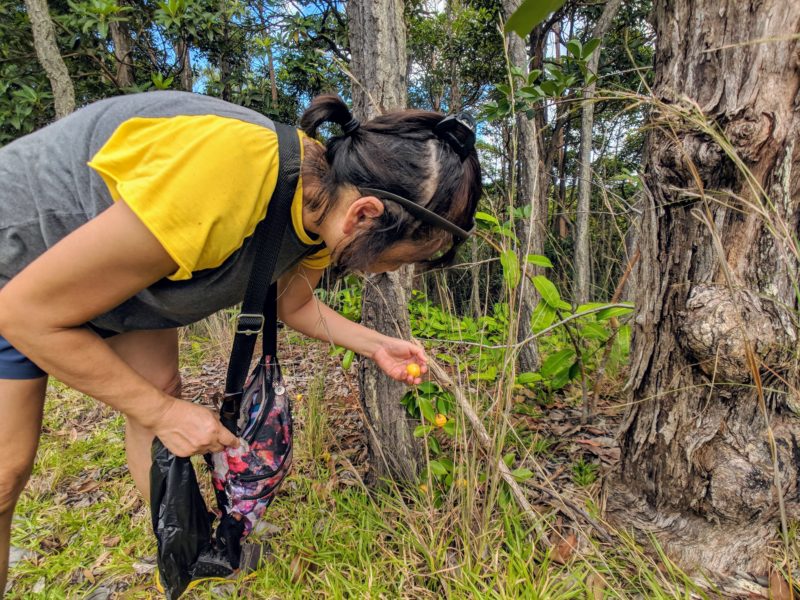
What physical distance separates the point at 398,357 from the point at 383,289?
1.01 feet

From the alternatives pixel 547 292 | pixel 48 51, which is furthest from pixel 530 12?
pixel 48 51

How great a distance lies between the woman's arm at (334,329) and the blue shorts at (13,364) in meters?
0.67

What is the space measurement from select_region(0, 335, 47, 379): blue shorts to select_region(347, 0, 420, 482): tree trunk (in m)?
0.97

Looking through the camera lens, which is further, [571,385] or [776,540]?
[571,385]

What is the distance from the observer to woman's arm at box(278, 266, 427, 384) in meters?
1.44

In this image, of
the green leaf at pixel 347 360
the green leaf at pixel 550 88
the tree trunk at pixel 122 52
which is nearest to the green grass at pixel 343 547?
the green leaf at pixel 347 360

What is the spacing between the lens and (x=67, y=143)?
1.00m

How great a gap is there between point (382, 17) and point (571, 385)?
6.47 feet

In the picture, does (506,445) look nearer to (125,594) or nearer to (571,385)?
(571,385)

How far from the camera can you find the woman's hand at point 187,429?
1.10 metres

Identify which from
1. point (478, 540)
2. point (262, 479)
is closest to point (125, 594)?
point (262, 479)

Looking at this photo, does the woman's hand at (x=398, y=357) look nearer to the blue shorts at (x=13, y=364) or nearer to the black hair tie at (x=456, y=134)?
the black hair tie at (x=456, y=134)

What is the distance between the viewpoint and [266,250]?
3.50ft

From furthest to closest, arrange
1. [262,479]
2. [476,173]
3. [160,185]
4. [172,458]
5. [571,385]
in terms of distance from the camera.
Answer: [571,385], [262,479], [172,458], [476,173], [160,185]
